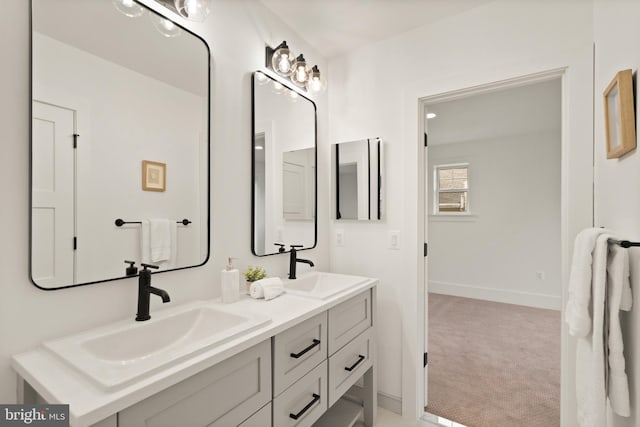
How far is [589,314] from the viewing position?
3.46 ft

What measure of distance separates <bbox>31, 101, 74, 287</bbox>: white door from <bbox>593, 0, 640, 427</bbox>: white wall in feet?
5.82

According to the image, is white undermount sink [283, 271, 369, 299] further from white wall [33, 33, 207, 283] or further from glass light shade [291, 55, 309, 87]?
glass light shade [291, 55, 309, 87]

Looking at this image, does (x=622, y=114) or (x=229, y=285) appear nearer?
(x=622, y=114)

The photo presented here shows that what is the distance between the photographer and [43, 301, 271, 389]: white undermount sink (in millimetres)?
809

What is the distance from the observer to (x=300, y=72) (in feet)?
6.29

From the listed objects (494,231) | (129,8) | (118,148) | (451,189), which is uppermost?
(129,8)

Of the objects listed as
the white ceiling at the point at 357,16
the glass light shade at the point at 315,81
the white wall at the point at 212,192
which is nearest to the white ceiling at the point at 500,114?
the white ceiling at the point at 357,16

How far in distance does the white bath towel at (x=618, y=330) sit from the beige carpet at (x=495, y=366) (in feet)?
4.08

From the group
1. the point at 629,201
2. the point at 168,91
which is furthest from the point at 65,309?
the point at 629,201

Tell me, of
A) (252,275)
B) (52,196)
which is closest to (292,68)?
(252,275)

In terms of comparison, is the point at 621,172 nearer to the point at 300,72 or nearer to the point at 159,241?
the point at 300,72

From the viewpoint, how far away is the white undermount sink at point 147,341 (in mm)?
809

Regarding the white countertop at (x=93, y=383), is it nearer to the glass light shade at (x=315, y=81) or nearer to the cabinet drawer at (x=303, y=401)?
the cabinet drawer at (x=303, y=401)

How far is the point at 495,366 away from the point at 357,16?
2927mm
